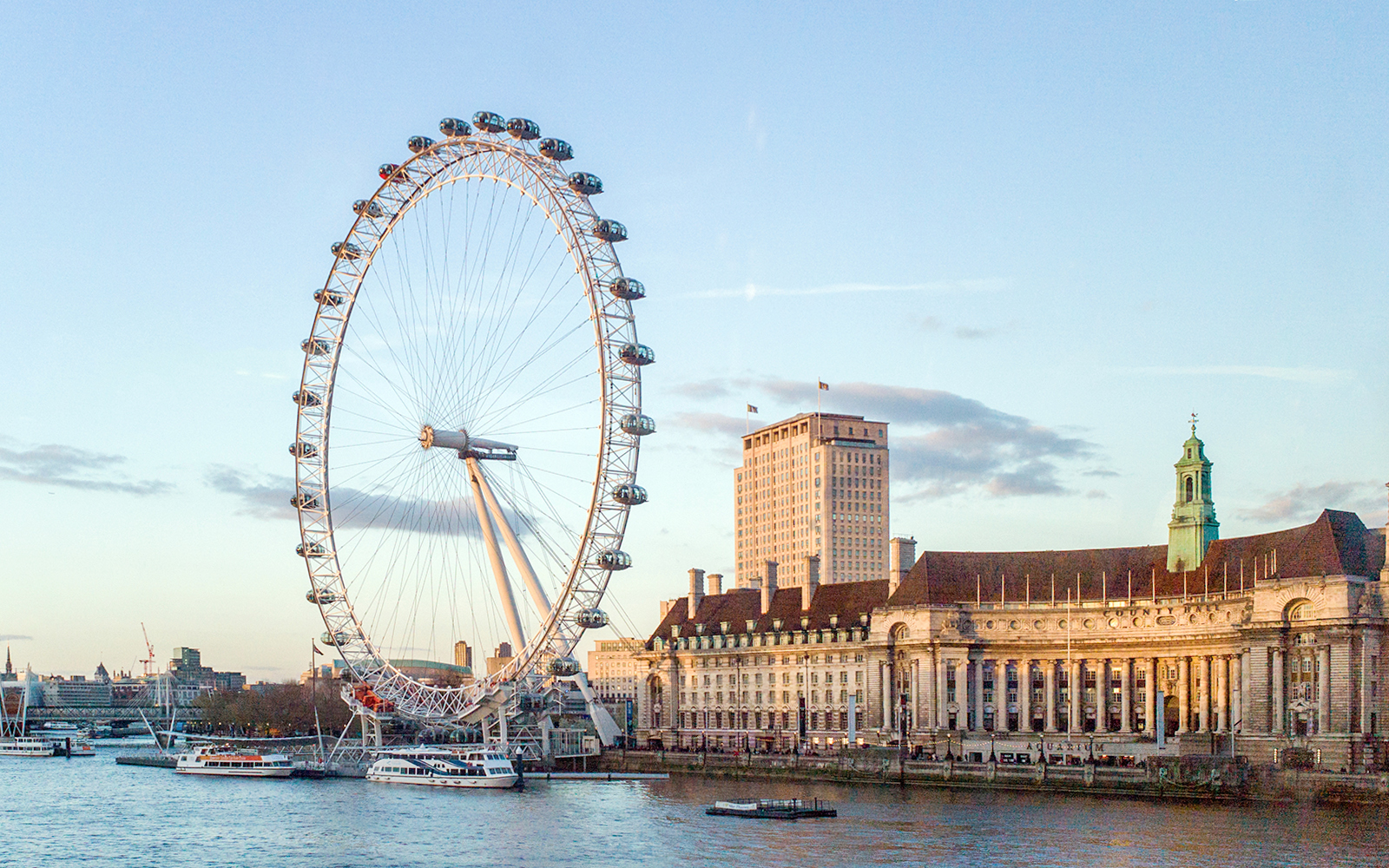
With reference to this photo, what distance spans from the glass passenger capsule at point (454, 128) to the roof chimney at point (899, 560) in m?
53.1

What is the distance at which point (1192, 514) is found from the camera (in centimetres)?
12225

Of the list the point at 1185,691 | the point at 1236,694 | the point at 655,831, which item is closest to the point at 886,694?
the point at 1185,691

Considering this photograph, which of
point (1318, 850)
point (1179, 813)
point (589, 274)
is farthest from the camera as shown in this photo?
point (589, 274)

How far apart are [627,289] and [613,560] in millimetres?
15440

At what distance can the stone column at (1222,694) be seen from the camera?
111m

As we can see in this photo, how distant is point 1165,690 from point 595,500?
4818cm

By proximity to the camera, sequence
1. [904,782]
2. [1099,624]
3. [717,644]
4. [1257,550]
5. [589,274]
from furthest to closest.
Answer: [717,644] → [1099,624] → [1257,550] → [904,782] → [589,274]

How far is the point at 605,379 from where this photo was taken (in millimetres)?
93250

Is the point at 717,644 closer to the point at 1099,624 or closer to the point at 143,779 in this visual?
the point at 1099,624

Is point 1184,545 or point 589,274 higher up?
point 589,274

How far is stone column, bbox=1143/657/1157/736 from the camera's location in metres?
118

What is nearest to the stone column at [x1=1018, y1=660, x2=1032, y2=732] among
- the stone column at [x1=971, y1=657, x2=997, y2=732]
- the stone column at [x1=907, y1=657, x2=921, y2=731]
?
the stone column at [x1=971, y1=657, x2=997, y2=732]

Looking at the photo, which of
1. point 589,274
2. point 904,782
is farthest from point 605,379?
point 904,782

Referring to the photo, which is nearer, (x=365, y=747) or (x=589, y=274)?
(x=589, y=274)
